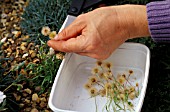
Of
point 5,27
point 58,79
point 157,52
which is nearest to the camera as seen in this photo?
point 58,79

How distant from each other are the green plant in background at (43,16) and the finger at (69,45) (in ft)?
0.84

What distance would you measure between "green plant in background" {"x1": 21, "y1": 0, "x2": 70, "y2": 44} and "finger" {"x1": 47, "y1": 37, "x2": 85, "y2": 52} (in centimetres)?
25

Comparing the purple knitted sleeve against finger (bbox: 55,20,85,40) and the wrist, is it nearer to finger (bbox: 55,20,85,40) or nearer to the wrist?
the wrist

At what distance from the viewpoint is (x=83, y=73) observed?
1.45m

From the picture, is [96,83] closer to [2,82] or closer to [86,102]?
[86,102]

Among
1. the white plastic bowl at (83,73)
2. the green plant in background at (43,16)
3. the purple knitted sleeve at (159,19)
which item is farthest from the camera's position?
the green plant in background at (43,16)

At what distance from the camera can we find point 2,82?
4.57ft

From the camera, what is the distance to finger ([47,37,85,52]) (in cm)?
123

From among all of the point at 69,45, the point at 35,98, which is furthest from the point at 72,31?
the point at 35,98

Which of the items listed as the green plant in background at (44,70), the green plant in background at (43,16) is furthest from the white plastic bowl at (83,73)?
the green plant in background at (43,16)

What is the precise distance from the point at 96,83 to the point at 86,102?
0.08 meters

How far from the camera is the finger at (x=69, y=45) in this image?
1.23m

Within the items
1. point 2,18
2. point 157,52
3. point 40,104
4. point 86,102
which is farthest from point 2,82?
point 157,52

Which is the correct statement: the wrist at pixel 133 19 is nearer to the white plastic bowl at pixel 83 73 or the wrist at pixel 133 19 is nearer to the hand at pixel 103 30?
the hand at pixel 103 30
